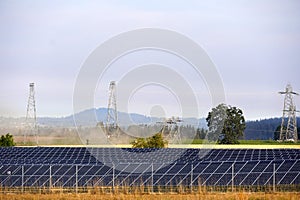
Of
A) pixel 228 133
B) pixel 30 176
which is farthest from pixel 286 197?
pixel 228 133

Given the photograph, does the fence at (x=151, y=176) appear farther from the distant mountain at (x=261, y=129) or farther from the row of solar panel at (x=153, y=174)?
the distant mountain at (x=261, y=129)

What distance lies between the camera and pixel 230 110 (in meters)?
90.9

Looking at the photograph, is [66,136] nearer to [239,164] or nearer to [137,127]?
[137,127]

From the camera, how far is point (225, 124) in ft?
287

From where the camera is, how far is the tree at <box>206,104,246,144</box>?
80.7 meters

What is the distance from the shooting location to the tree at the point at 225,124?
80.7 meters

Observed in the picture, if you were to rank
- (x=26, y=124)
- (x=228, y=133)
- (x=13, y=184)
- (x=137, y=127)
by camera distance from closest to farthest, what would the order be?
(x=13, y=184), (x=137, y=127), (x=26, y=124), (x=228, y=133)

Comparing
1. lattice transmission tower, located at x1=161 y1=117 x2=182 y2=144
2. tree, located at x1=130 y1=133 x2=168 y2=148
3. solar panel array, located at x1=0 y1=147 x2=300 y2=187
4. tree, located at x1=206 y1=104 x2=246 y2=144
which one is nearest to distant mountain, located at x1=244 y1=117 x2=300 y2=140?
tree, located at x1=206 y1=104 x2=246 y2=144

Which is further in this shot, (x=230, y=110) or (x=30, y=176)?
(x=230, y=110)

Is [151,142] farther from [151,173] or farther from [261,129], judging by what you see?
[261,129]

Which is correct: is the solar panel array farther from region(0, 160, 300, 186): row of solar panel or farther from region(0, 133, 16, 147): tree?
region(0, 133, 16, 147): tree

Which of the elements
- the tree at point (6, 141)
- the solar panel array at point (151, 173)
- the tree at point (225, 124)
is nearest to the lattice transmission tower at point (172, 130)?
the tree at point (225, 124)

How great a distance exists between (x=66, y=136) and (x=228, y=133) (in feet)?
82.1

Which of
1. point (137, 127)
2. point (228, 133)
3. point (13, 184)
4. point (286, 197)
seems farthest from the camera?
point (228, 133)
